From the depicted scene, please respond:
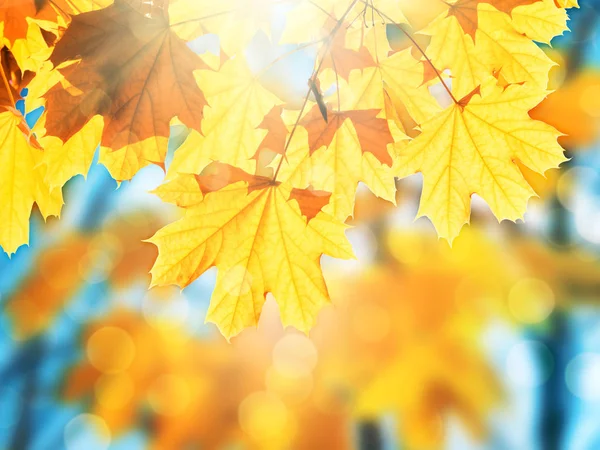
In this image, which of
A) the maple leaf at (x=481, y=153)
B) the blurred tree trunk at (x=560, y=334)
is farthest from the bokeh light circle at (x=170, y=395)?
the maple leaf at (x=481, y=153)

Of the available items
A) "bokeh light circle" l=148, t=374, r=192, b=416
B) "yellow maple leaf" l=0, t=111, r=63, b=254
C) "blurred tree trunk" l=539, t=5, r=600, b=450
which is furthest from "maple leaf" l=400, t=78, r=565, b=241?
"blurred tree trunk" l=539, t=5, r=600, b=450

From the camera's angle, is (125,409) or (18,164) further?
(125,409)

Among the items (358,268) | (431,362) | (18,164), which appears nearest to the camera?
(18,164)

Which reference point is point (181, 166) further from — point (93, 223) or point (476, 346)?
point (93, 223)

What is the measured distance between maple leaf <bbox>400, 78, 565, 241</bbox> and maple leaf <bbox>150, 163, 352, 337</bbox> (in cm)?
33

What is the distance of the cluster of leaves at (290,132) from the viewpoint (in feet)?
3.97

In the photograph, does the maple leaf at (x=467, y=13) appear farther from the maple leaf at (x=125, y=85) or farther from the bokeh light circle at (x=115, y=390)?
the bokeh light circle at (x=115, y=390)

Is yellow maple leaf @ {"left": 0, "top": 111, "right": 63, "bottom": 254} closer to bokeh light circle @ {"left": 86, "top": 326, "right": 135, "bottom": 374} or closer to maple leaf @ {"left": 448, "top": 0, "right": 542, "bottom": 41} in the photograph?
maple leaf @ {"left": 448, "top": 0, "right": 542, "bottom": 41}

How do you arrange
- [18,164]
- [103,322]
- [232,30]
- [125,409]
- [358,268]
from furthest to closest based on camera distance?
[103,322] → [125,409] → [358,268] → [18,164] → [232,30]

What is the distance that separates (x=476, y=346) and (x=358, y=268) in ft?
4.29

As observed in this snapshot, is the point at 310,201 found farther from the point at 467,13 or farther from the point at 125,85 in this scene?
the point at 467,13

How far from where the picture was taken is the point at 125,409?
5586 millimetres

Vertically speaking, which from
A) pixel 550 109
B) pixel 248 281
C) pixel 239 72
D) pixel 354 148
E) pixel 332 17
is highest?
pixel 550 109

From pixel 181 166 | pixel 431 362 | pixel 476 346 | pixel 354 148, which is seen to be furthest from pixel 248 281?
pixel 476 346
